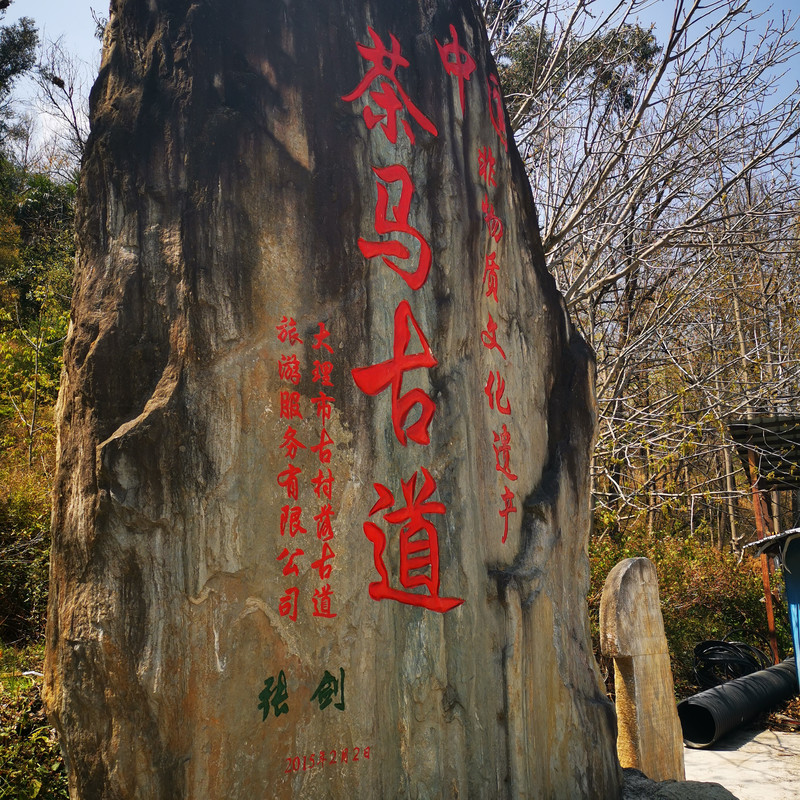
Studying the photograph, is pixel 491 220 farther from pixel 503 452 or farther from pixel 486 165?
pixel 503 452

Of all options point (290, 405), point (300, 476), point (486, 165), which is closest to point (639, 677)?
point (300, 476)

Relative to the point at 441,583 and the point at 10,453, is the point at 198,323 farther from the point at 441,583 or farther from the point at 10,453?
the point at 10,453

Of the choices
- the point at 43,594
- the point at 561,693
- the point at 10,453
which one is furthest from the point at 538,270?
the point at 10,453

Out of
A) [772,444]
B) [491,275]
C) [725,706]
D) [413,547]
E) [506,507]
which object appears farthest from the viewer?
[772,444]

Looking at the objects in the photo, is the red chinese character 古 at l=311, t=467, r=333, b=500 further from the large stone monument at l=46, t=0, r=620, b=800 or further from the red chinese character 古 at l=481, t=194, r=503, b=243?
the red chinese character 古 at l=481, t=194, r=503, b=243

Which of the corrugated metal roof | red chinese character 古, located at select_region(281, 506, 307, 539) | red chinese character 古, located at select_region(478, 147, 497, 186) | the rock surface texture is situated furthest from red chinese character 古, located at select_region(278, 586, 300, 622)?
the corrugated metal roof

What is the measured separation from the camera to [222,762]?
7.00 feet

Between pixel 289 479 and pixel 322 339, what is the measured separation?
487 mm

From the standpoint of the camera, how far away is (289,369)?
2408 millimetres

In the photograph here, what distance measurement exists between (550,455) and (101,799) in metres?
2.17

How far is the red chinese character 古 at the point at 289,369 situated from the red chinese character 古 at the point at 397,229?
492mm

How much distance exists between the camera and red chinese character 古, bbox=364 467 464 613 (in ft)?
8.20

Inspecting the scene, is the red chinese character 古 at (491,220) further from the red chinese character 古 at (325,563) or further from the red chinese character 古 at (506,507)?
the red chinese character 古 at (325,563)

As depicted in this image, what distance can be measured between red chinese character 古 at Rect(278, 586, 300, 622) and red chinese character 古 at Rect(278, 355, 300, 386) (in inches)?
26.1
